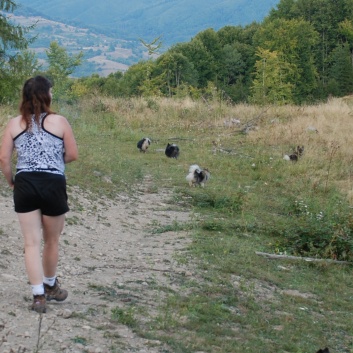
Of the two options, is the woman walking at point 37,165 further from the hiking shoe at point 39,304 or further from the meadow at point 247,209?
the meadow at point 247,209

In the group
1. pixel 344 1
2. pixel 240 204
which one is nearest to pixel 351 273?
pixel 240 204

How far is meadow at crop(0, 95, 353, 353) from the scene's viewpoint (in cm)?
620

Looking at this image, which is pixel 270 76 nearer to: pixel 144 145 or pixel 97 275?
pixel 144 145

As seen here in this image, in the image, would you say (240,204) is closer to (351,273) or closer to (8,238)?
(351,273)

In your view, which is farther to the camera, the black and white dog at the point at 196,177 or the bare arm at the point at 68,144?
the black and white dog at the point at 196,177

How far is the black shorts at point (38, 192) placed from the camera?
534 centimetres

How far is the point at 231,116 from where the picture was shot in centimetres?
2386

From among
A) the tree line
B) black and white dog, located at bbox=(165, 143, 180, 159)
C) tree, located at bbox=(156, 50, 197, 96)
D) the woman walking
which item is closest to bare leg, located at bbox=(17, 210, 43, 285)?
the woman walking

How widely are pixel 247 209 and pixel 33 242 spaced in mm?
6625

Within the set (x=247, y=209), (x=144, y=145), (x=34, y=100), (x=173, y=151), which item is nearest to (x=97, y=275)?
(x=34, y=100)

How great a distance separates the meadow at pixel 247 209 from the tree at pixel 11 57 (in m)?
2.15

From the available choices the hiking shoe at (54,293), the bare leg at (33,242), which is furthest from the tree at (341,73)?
the bare leg at (33,242)

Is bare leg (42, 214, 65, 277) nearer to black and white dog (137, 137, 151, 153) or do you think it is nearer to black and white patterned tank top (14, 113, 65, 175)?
black and white patterned tank top (14, 113, 65, 175)

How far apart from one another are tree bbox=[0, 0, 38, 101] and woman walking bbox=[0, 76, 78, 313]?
47.8 feet
